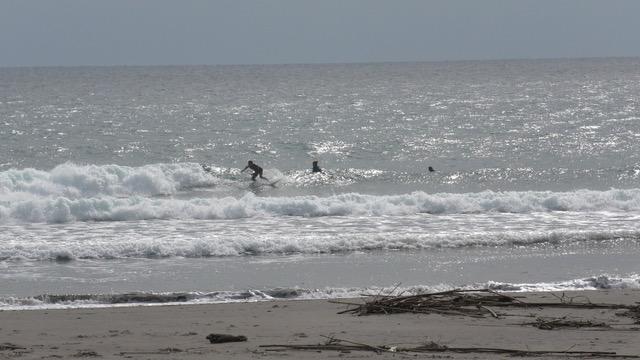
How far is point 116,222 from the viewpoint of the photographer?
20.5 metres

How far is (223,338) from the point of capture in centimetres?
936

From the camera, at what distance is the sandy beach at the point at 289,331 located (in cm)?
887

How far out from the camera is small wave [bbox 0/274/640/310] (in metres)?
12.2

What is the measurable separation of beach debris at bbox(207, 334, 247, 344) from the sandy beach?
6 centimetres

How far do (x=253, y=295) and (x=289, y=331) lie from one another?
267 cm

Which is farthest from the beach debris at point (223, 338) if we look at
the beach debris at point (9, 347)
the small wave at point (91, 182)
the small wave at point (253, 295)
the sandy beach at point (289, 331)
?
the small wave at point (91, 182)

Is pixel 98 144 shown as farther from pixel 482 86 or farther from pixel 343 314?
pixel 482 86

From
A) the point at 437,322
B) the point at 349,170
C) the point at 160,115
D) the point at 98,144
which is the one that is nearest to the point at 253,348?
the point at 437,322

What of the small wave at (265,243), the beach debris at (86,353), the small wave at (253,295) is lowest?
the small wave at (253,295)

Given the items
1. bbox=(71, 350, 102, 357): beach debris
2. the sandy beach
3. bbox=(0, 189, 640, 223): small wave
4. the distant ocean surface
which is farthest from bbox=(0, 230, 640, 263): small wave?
bbox=(71, 350, 102, 357): beach debris

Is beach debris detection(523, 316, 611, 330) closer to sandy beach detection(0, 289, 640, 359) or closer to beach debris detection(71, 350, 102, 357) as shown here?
sandy beach detection(0, 289, 640, 359)

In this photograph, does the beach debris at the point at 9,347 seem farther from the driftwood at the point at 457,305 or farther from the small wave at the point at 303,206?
the small wave at the point at 303,206

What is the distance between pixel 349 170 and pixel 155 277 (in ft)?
59.0

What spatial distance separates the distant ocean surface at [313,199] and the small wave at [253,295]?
0.11 ft
